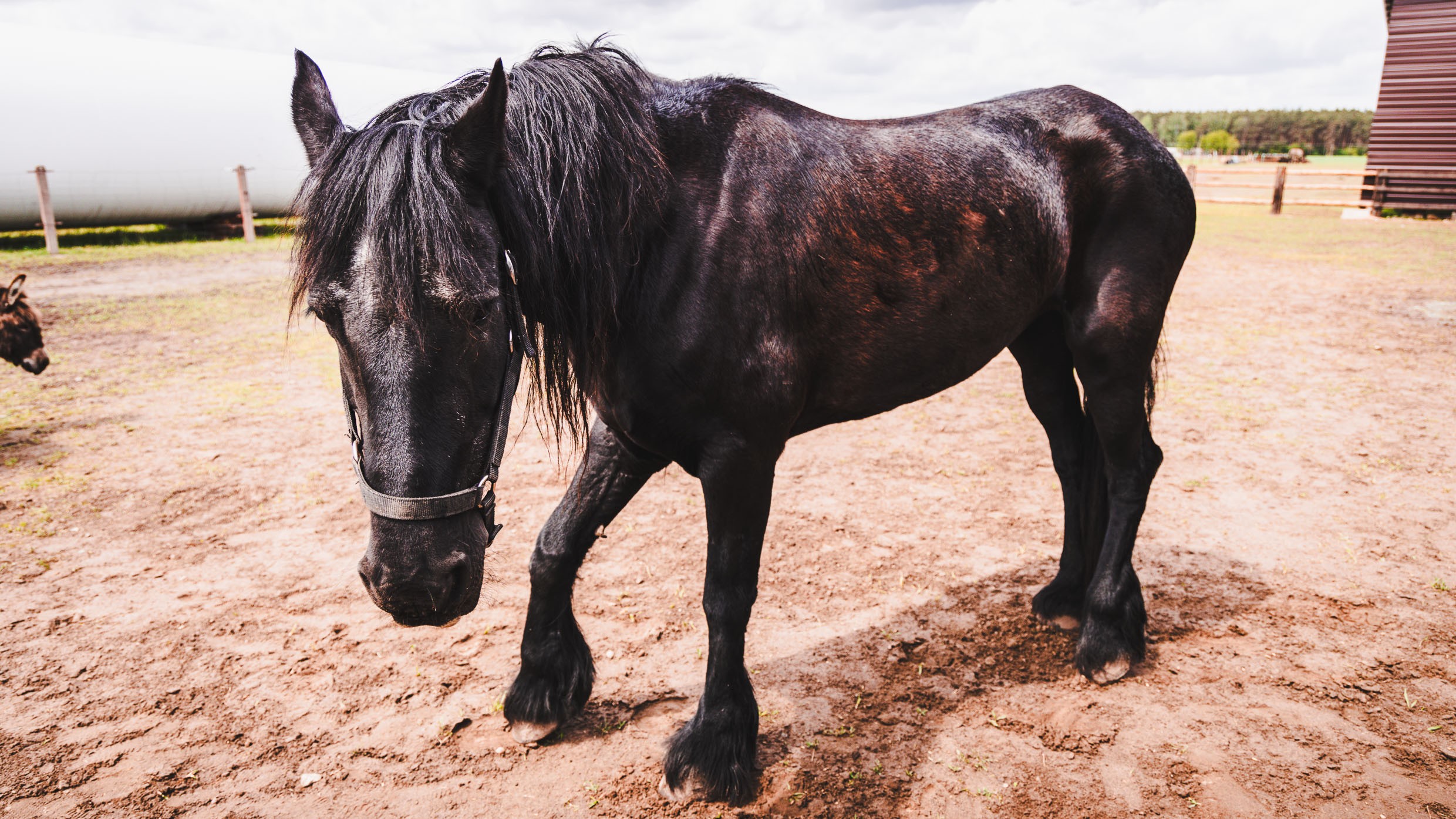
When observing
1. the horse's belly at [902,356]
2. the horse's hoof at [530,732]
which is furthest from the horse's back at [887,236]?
the horse's hoof at [530,732]

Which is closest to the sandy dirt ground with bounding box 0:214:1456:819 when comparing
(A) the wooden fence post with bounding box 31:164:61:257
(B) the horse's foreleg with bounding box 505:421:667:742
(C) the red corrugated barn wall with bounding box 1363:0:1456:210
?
(B) the horse's foreleg with bounding box 505:421:667:742

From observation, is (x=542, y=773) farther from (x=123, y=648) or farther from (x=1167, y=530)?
(x=1167, y=530)

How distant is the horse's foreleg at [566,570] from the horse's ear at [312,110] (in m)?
1.23

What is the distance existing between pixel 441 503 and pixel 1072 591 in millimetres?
2892

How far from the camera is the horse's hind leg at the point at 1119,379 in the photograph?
10.3 ft

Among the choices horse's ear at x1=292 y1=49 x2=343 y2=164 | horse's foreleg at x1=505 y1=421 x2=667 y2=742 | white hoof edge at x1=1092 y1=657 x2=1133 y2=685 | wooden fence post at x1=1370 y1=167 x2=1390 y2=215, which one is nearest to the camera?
horse's ear at x1=292 y1=49 x2=343 y2=164

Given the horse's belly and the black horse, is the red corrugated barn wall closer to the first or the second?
the black horse

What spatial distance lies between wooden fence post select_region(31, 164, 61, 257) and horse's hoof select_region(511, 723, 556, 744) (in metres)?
19.5

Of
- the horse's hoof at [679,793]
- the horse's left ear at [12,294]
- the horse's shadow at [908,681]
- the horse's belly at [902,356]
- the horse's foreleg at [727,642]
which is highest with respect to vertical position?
the horse's belly at [902,356]

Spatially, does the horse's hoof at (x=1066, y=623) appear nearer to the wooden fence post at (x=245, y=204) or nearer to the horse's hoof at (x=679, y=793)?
the horse's hoof at (x=679, y=793)

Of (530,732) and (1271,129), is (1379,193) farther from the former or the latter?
(1271,129)

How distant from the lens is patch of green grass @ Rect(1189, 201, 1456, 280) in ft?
44.3

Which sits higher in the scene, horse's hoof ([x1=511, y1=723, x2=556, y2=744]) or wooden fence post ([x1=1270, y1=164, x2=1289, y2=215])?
wooden fence post ([x1=1270, y1=164, x2=1289, y2=215])

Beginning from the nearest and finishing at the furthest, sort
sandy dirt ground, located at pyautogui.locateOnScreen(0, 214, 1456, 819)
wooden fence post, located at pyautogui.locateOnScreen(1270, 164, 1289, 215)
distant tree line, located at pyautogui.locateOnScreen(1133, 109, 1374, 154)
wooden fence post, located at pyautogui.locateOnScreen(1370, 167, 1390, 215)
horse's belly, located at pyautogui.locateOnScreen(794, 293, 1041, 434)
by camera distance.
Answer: sandy dirt ground, located at pyautogui.locateOnScreen(0, 214, 1456, 819), horse's belly, located at pyautogui.locateOnScreen(794, 293, 1041, 434), wooden fence post, located at pyautogui.locateOnScreen(1370, 167, 1390, 215), wooden fence post, located at pyautogui.locateOnScreen(1270, 164, 1289, 215), distant tree line, located at pyautogui.locateOnScreen(1133, 109, 1374, 154)
